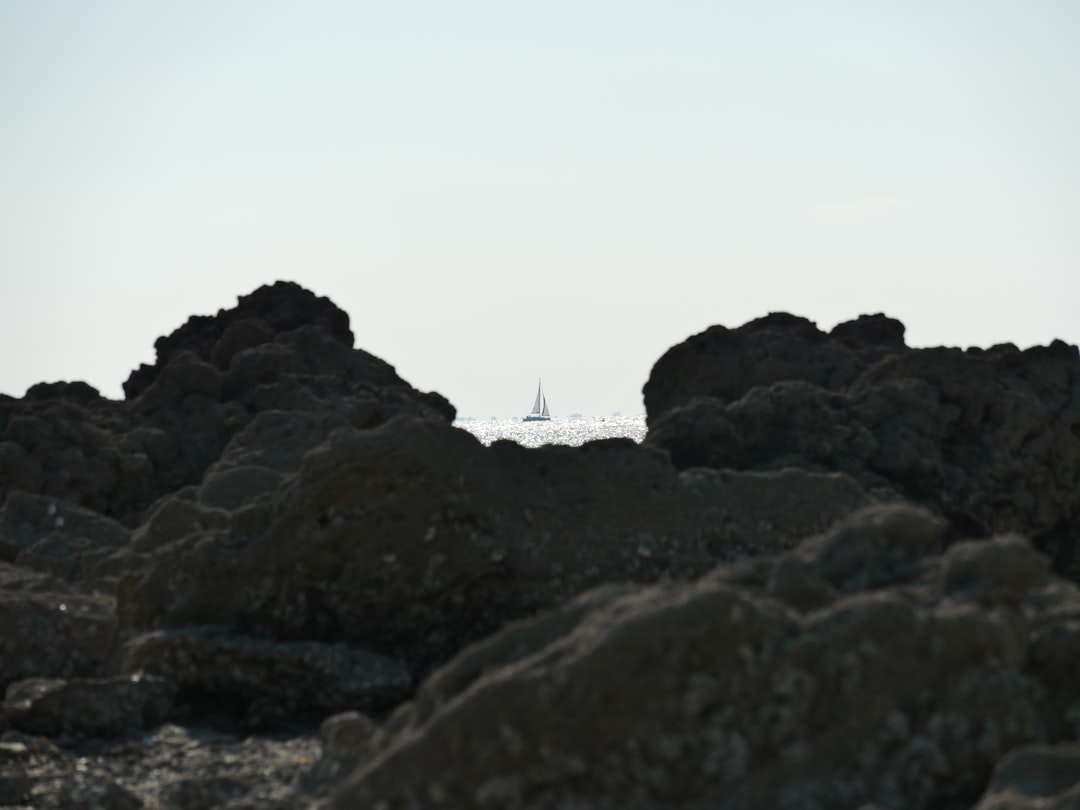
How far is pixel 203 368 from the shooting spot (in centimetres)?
2077

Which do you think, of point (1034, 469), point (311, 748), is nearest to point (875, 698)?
point (311, 748)

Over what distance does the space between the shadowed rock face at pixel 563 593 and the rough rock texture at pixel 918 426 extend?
1.3 inches

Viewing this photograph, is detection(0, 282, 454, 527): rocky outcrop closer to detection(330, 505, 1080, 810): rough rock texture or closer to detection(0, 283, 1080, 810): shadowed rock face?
detection(0, 283, 1080, 810): shadowed rock face

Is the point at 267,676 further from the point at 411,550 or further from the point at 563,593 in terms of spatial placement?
the point at 563,593

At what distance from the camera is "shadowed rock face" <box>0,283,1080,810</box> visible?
19.4 feet

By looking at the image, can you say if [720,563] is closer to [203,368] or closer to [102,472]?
[102,472]

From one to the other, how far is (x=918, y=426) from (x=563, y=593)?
17.6 feet

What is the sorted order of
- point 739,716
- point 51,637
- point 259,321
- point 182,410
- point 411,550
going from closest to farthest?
point 739,716, point 411,550, point 51,637, point 182,410, point 259,321

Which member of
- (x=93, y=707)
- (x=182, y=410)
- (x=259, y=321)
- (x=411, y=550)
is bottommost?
(x=93, y=707)

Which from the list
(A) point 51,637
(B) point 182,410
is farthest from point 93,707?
(B) point 182,410

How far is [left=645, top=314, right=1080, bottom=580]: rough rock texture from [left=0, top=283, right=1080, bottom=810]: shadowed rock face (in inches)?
1.3

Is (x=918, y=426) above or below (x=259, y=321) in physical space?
below

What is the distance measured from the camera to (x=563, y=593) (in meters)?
10.2

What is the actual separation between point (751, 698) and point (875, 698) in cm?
43
